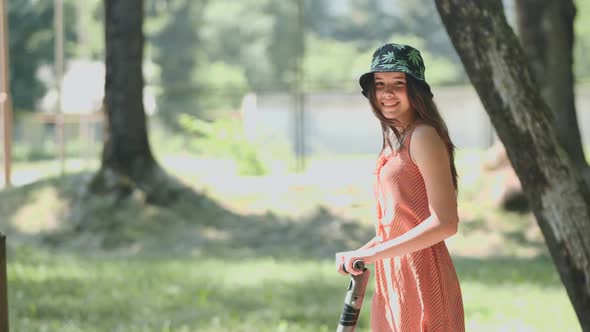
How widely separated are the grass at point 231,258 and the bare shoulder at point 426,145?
4.11m

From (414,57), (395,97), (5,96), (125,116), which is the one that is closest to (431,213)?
(395,97)

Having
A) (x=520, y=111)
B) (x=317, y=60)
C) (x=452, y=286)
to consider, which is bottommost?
(x=452, y=286)

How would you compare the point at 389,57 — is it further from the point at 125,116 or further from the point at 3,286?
the point at 125,116

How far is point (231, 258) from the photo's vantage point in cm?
1212

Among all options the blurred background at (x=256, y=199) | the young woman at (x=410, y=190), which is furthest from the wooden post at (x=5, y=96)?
the young woman at (x=410, y=190)

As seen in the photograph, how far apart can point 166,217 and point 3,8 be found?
498cm

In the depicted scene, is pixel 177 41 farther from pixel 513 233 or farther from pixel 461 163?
pixel 513 233

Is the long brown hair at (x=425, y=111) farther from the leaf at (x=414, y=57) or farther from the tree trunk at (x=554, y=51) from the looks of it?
the tree trunk at (x=554, y=51)

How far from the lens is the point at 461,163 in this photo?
1551cm

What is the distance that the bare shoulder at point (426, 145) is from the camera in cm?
395

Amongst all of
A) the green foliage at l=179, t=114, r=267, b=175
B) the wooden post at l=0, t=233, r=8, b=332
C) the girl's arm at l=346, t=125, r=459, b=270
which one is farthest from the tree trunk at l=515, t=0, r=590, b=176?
the wooden post at l=0, t=233, r=8, b=332

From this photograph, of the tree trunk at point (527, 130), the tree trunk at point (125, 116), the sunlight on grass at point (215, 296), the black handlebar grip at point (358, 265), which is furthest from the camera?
the tree trunk at point (125, 116)

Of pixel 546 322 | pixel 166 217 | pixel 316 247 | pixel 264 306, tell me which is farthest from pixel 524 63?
pixel 166 217

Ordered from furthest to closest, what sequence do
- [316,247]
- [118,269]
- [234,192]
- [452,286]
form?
[234,192], [316,247], [118,269], [452,286]
